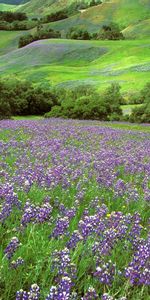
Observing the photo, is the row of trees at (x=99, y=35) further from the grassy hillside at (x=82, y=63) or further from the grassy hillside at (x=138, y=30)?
the grassy hillside at (x=82, y=63)

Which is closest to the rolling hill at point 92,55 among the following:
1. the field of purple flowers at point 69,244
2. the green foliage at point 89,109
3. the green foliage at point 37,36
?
the green foliage at point 37,36

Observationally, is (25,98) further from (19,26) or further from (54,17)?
(54,17)

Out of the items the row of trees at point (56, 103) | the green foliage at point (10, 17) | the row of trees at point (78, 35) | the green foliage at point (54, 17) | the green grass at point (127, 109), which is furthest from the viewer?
the green foliage at point (10, 17)

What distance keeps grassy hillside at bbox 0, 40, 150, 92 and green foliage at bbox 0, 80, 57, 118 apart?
1808 cm

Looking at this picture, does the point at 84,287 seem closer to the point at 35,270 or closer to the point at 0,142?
the point at 35,270

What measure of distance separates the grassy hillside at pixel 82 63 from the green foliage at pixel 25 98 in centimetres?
1808

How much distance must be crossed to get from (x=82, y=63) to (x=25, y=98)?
52.0m

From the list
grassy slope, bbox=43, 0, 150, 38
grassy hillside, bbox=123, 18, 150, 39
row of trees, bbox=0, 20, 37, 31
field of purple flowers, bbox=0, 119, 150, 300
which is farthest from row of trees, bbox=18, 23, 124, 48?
field of purple flowers, bbox=0, 119, 150, 300

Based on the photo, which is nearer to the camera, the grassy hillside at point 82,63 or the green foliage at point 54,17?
the grassy hillside at point 82,63

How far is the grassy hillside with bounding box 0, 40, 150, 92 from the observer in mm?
75688

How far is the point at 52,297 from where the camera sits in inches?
127

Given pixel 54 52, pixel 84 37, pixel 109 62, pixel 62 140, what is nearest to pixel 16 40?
pixel 84 37

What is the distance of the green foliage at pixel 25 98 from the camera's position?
4653 centimetres

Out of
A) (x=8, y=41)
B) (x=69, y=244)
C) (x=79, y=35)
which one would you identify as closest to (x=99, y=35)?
(x=79, y=35)
